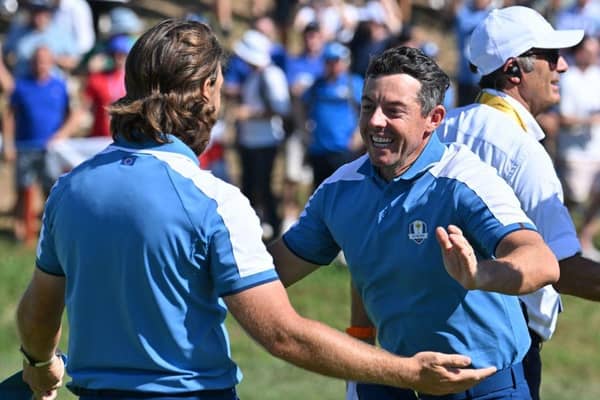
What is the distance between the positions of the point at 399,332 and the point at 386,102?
0.86 m

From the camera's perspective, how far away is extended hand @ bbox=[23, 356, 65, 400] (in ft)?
15.2

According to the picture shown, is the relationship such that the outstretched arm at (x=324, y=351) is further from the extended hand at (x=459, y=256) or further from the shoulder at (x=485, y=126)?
the shoulder at (x=485, y=126)

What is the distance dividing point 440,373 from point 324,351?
368mm

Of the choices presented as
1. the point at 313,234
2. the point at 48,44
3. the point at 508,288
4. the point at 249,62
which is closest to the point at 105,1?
the point at 48,44

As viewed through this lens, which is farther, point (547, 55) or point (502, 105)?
point (547, 55)

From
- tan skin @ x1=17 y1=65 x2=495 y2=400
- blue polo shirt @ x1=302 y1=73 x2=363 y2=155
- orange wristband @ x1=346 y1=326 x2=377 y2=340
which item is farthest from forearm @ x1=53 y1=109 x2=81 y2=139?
tan skin @ x1=17 y1=65 x2=495 y2=400

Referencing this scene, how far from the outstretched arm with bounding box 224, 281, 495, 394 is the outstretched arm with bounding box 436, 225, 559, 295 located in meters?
0.28

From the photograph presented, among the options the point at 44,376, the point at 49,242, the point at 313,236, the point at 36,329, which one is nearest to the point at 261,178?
the point at 313,236

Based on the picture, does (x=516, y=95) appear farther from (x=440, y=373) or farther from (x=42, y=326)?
(x=42, y=326)

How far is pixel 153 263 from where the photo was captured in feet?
12.8

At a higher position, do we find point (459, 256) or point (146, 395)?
point (459, 256)

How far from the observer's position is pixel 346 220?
493 centimetres

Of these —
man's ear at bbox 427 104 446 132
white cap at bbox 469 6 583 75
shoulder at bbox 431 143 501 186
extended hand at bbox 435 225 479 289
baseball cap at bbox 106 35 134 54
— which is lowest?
baseball cap at bbox 106 35 134 54

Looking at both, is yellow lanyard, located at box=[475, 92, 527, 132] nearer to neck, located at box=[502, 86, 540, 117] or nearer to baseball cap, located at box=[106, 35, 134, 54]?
neck, located at box=[502, 86, 540, 117]
